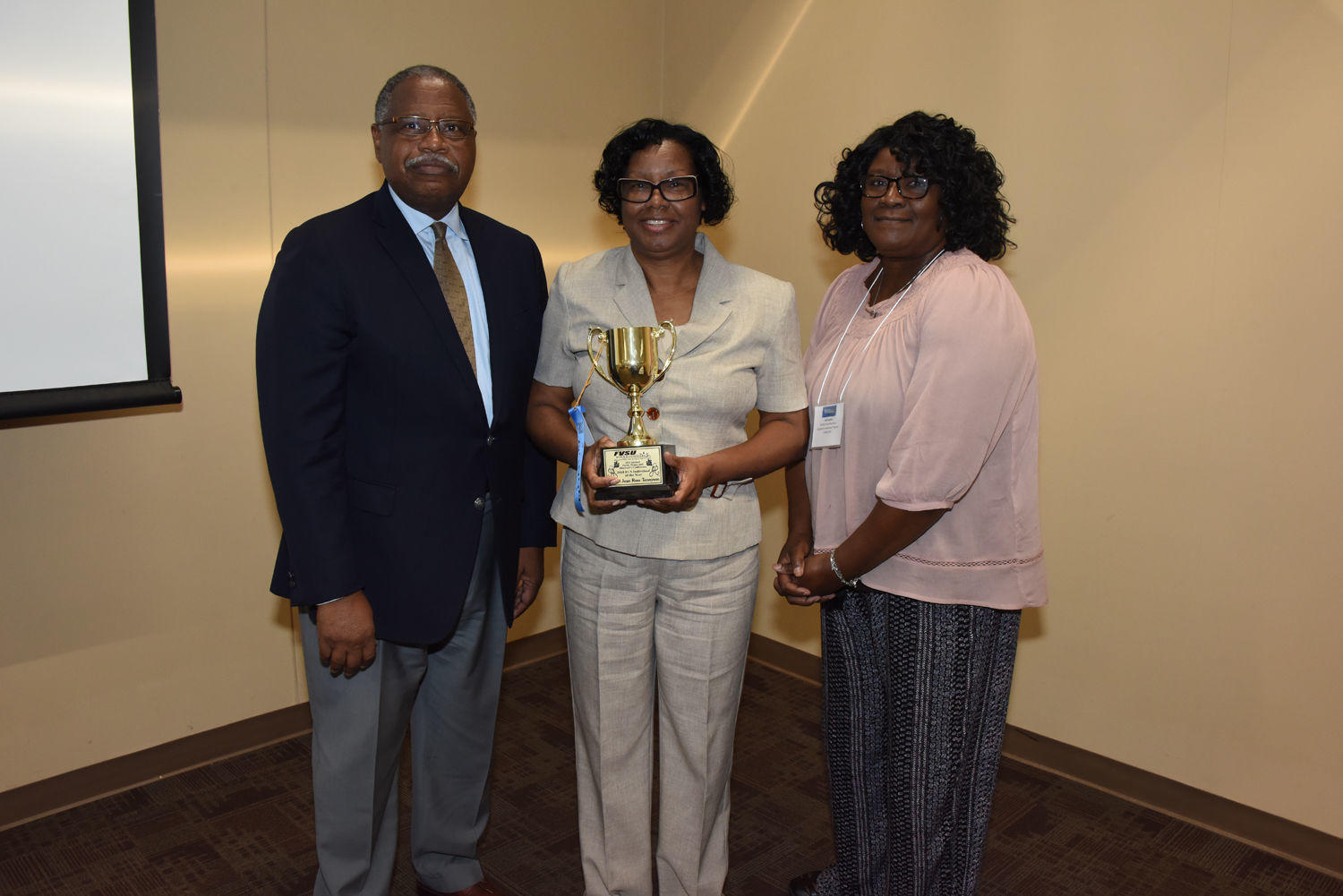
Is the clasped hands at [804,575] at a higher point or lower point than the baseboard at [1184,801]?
higher

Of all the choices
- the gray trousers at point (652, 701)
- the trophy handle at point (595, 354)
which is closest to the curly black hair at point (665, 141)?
the trophy handle at point (595, 354)

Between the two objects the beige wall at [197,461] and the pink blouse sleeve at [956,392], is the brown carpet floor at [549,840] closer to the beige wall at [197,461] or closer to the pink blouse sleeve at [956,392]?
the beige wall at [197,461]

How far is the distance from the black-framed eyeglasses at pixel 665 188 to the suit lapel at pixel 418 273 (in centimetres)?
44

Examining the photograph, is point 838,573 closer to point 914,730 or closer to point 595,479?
point 914,730

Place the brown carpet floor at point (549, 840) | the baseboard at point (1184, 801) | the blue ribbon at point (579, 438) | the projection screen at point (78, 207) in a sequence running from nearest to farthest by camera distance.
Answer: the blue ribbon at point (579, 438) → the projection screen at point (78, 207) → the brown carpet floor at point (549, 840) → the baseboard at point (1184, 801)

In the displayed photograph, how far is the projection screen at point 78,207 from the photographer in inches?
94.6

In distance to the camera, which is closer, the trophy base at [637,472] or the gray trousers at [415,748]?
the trophy base at [637,472]

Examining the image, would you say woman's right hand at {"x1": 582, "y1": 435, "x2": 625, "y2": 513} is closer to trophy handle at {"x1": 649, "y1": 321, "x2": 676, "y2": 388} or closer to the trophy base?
the trophy base

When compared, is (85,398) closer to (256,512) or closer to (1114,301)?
(256,512)

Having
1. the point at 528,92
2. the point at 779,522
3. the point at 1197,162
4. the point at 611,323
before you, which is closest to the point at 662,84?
the point at 528,92

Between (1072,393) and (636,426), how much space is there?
1.70 m

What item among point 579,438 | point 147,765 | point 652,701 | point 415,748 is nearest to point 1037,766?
point 652,701

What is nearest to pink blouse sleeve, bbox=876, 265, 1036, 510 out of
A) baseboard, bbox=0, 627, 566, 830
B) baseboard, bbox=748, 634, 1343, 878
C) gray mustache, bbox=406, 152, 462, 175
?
gray mustache, bbox=406, 152, 462, 175

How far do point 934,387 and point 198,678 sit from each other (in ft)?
8.18
